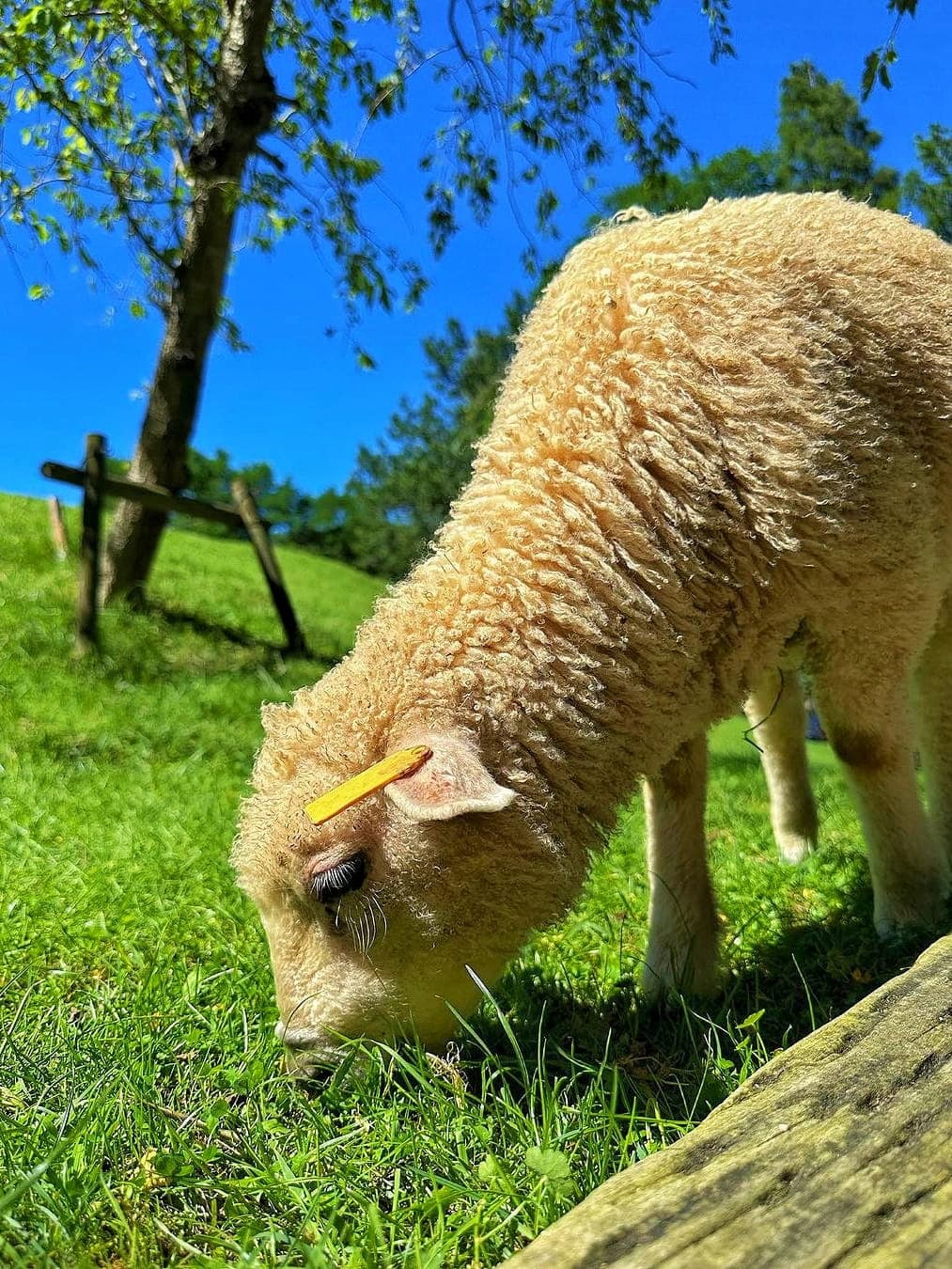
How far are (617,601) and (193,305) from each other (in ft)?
26.0

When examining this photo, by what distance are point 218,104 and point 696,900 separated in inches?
333

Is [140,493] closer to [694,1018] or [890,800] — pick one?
[890,800]

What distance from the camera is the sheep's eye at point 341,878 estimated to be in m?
2.29

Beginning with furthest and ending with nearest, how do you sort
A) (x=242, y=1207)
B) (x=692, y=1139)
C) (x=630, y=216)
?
(x=630, y=216) → (x=242, y=1207) → (x=692, y=1139)

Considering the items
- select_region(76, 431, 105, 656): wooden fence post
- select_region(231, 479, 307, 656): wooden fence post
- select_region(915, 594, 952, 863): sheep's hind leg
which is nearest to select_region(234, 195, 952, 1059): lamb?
select_region(915, 594, 952, 863): sheep's hind leg

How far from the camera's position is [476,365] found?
4228cm

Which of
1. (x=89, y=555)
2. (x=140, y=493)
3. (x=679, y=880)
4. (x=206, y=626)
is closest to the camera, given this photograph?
(x=679, y=880)

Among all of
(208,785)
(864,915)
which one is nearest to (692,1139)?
(864,915)

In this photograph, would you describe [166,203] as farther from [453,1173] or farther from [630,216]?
[453,1173]

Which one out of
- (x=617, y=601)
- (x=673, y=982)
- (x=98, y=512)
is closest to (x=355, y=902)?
(x=617, y=601)

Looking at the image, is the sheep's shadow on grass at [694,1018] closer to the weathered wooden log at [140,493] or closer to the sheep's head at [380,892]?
the sheep's head at [380,892]

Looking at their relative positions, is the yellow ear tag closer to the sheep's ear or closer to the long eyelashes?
the sheep's ear

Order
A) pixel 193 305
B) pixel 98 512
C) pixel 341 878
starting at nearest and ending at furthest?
1. pixel 341 878
2. pixel 98 512
3. pixel 193 305

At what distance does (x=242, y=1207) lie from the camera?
1.76 m
